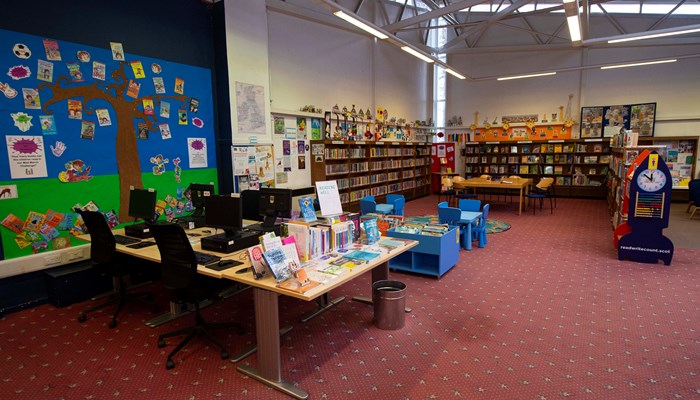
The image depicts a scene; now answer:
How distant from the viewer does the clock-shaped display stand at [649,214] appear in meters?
5.04

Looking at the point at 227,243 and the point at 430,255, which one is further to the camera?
the point at 430,255

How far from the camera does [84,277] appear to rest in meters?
4.35

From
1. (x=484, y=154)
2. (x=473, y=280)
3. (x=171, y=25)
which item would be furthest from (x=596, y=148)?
Result: (x=171, y=25)

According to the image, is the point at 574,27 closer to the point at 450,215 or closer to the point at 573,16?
the point at 573,16

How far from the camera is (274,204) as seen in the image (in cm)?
421

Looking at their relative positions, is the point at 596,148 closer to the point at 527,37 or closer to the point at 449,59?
the point at 527,37

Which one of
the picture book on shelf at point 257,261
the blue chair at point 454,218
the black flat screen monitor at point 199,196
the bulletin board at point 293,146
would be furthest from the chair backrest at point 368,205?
the picture book on shelf at point 257,261

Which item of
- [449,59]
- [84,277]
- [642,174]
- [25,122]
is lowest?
[84,277]

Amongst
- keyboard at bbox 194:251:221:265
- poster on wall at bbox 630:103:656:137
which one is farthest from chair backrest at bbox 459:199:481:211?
poster on wall at bbox 630:103:656:137

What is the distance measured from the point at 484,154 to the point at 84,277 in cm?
1230

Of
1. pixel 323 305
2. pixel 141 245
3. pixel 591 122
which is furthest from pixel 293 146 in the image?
pixel 591 122

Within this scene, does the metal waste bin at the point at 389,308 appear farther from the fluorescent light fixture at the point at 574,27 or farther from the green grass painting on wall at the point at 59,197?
the fluorescent light fixture at the point at 574,27

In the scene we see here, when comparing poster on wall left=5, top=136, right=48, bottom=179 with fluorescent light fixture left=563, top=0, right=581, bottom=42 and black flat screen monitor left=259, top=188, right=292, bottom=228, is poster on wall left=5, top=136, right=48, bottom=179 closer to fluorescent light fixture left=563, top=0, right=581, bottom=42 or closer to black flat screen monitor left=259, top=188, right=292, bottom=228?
black flat screen monitor left=259, top=188, right=292, bottom=228

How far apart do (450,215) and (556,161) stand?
327 inches
